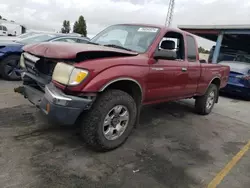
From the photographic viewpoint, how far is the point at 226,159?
3.70 m

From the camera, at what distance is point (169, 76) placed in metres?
4.09

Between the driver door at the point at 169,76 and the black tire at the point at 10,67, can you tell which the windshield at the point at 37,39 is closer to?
the black tire at the point at 10,67

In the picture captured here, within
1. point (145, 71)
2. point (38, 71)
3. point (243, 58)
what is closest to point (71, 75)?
point (38, 71)

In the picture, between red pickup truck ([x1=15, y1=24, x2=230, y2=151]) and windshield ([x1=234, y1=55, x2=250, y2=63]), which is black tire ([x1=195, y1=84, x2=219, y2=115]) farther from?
windshield ([x1=234, y1=55, x2=250, y2=63])

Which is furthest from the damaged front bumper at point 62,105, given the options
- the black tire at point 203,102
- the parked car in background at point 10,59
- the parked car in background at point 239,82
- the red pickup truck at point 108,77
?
the parked car in background at point 239,82

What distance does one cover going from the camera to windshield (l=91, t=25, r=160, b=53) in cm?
390

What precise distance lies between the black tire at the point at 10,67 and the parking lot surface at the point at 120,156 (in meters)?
1.70

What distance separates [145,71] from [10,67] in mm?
4585

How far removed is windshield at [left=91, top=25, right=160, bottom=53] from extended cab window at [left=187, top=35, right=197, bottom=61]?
1.05 metres

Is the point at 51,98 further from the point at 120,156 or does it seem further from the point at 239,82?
the point at 239,82

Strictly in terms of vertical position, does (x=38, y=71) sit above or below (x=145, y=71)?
below

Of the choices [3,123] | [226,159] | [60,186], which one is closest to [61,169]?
[60,186]

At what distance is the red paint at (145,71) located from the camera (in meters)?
Answer: 2.91

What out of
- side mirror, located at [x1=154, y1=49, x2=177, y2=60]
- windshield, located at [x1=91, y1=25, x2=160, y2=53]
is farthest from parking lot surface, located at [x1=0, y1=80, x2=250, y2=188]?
windshield, located at [x1=91, y1=25, x2=160, y2=53]
